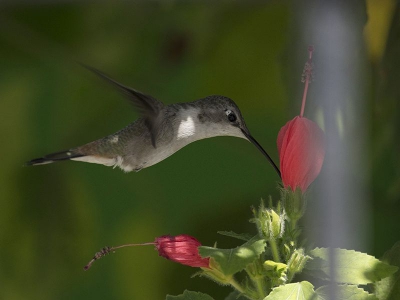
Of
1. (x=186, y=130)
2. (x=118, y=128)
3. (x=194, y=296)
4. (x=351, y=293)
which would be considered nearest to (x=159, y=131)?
(x=186, y=130)

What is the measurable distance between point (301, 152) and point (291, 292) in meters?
0.13

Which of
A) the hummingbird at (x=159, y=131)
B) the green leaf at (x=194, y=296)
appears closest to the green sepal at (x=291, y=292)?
the green leaf at (x=194, y=296)

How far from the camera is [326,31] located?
2.11 ft

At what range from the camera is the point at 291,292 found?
1.70 ft

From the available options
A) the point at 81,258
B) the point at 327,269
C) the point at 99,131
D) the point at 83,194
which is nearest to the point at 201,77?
the point at 99,131

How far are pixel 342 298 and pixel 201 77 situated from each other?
925 mm

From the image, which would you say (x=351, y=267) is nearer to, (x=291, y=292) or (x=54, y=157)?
(x=291, y=292)

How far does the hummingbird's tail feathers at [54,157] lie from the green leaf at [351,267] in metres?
0.42

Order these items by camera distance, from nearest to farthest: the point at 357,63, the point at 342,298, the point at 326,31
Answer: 1. the point at 342,298
2. the point at 326,31
3. the point at 357,63

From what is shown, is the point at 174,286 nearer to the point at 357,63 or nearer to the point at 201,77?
the point at 201,77

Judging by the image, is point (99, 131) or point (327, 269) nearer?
point (327, 269)

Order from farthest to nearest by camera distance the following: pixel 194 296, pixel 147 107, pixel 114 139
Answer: pixel 114 139 < pixel 147 107 < pixel 194 296

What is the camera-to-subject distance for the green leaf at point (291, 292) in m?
0.51

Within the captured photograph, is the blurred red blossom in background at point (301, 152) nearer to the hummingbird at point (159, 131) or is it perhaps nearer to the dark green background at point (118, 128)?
the hummingbird at point (159, 131)
